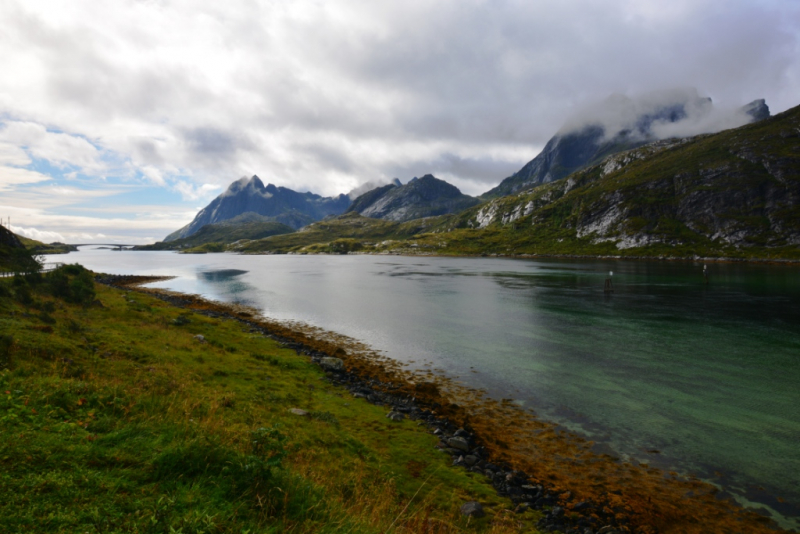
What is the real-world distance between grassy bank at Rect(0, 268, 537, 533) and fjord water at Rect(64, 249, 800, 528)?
11301 mm

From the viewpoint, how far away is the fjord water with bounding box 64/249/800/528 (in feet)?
64.3

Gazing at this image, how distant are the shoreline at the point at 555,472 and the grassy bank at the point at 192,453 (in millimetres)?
1717

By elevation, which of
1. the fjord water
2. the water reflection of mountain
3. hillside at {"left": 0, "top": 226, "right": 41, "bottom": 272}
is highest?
hillside at {"left": 0, "top": 226, "right": 41, "bottom": 272}

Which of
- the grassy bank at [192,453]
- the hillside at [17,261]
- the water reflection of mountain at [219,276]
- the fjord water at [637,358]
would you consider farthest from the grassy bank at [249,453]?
the water reflection of mountain at [219,276]

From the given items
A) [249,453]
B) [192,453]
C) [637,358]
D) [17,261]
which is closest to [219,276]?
[17,261]

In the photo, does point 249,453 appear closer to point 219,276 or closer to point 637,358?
point 637,358

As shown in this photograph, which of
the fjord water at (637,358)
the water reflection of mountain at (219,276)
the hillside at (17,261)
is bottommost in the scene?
the fjord water at (637,358)

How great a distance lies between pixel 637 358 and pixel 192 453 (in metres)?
39.2

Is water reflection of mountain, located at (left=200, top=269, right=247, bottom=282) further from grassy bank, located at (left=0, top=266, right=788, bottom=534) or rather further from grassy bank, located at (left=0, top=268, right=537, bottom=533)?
grassy bank, located at (left=0, top=268, right=537, bottom=533)

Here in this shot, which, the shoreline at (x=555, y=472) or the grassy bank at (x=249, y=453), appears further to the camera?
the shoreline at (x=555, y=472)

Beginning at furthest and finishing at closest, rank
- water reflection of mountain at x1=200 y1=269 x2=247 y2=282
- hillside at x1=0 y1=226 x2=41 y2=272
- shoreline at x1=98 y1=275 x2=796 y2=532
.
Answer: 1. water reflection of mountain at x1=200 y1=269 x2=247 y2=282
2. hillside at x1=0 y1=226 x2=41 y2=272
3. shoreline at x1=98 y1=275 x2=796 y2=532

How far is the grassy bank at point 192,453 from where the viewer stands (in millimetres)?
6598

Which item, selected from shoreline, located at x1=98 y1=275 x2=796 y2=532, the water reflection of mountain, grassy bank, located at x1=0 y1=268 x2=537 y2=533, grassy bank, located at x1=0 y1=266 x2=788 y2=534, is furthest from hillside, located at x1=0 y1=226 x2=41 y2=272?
shoreline, located at x1=98 y1=275 x2=796 y2=532

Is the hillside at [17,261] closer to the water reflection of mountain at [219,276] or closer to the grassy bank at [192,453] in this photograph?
the water reflection of mountain at [219,276]
